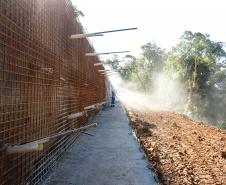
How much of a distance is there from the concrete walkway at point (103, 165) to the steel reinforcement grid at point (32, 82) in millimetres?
295

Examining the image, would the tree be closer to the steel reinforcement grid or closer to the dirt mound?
the dirt mound

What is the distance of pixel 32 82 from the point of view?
17.4 ft

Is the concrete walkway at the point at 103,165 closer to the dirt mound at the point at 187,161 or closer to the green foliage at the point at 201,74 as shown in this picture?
the dirt mound at the point at 187,161

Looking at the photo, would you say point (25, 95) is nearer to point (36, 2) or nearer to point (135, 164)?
point (36, 2)

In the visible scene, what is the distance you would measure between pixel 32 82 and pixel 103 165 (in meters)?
2.62

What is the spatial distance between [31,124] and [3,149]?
1.24 metres

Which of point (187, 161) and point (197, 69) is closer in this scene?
point (187, 161)

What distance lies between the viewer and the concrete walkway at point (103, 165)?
6.09 m

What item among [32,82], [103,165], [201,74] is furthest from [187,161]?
[201,74]

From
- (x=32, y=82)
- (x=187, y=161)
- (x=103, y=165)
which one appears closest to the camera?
(x=32, y=82)

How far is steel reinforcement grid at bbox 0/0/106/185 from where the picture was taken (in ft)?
13.6

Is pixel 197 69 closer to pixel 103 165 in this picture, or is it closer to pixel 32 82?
pixel 103 165

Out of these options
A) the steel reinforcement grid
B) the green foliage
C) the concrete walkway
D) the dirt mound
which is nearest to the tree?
the green foliage

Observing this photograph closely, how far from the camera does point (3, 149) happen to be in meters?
4.02
